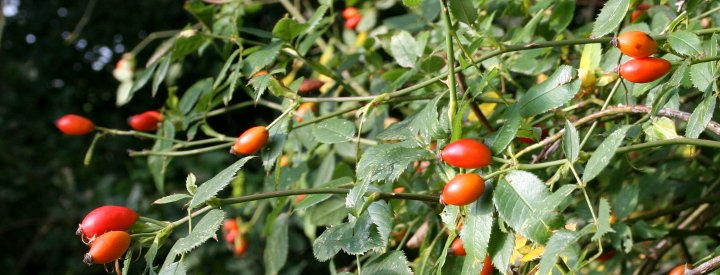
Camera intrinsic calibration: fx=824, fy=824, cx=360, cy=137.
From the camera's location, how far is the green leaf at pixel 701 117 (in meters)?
0.77

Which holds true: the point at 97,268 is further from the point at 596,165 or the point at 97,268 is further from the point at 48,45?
the point at 596,165

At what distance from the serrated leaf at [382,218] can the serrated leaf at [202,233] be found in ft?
0.53

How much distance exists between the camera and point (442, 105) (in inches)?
36.9

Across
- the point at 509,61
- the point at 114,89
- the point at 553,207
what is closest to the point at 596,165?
the point at 553,207

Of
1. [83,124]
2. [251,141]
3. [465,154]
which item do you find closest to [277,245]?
[83,124]

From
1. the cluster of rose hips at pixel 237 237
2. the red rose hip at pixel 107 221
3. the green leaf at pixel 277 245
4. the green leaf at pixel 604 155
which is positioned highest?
the green leaf at pixel 604 155

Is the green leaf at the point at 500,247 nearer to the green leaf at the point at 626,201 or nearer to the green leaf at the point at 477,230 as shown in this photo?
the green leaf at the point at 477,230

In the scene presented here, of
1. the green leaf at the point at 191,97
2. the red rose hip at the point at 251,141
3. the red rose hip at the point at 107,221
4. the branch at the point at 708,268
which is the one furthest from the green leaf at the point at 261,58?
the branch at the point at 708,268

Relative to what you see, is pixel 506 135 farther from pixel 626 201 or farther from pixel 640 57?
pixel 626 201

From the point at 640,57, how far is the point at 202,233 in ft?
1.44

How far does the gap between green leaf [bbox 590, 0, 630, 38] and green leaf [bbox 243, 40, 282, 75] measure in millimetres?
405

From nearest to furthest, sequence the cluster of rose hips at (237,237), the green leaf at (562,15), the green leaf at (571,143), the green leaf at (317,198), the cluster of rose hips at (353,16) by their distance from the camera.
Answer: the green leaf at (571,143) < the green leaf at (317,198) < the green leaf at (562,15) < the cluster of rose hips at (353,16) < the cluster of rose hips at (237,237)

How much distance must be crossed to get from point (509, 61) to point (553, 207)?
0.49 m

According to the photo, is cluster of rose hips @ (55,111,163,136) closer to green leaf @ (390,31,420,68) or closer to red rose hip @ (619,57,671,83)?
green leaf @ (390,31,420,68)
